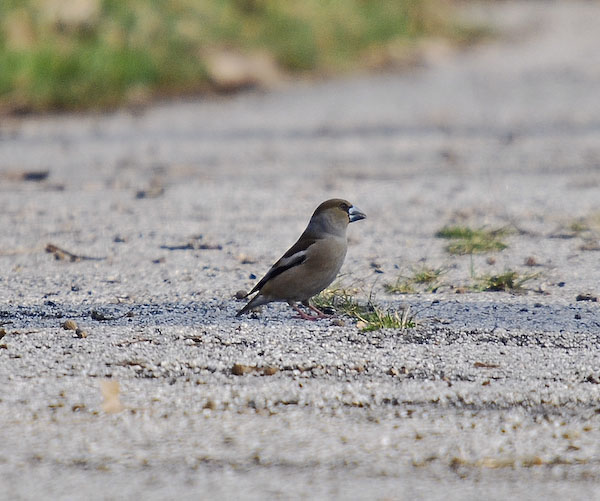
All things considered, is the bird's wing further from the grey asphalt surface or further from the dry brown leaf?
the dry brown leaf

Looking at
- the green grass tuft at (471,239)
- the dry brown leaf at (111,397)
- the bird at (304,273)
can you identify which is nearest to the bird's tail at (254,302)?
the bird at (304,273)

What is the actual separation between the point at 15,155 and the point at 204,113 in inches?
113

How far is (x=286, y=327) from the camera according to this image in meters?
4.45

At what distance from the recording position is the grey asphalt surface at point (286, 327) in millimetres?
3123

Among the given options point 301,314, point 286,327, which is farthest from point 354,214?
point 286,327

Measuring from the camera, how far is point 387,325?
4.39 meters

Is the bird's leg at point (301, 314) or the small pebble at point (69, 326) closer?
the small pebble at point (69, 326)

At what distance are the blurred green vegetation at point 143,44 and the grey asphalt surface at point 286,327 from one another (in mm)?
1394

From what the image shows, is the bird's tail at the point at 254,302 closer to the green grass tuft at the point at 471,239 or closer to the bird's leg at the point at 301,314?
the bird's leg at the point at 301,314

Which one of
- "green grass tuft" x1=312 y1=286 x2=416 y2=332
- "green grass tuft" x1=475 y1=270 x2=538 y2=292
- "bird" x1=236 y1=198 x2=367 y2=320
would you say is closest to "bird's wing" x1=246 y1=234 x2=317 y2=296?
"bird" x1=236 y1=198 x2=367 y2=320

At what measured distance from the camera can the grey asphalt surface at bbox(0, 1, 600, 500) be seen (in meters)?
3.12

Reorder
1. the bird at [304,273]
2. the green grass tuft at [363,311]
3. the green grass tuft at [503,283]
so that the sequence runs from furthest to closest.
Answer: the green grass tuft at [503,283]
the bird at [304,273]
the green grass tuft at [363,311]

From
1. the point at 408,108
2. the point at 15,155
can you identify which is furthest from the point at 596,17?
the point at 15,155

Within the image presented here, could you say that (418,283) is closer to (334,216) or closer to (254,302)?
(334,216)
